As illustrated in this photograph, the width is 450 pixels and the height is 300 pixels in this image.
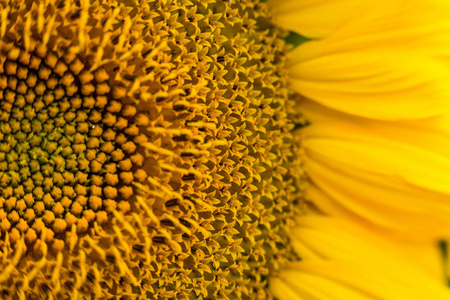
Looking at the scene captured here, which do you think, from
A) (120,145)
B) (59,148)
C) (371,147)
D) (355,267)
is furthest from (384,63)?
(59,148)

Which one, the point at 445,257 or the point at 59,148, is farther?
the point at 445,257

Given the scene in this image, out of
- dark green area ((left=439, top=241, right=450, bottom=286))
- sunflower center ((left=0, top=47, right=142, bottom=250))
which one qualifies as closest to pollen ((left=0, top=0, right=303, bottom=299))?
sunflower center ((left=0, top=47, right=142, bottom=250))

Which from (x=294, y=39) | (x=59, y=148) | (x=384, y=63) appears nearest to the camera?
(x=59, y=148)

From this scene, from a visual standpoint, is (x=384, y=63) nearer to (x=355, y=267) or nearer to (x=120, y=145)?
(x=355, y=267)

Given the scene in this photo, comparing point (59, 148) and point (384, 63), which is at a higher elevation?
point (384, 63)

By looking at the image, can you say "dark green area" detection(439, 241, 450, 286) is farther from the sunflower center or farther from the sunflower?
the sunflower center

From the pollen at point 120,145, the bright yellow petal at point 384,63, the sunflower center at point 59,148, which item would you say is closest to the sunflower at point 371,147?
the bright yellow petal at point 384,63

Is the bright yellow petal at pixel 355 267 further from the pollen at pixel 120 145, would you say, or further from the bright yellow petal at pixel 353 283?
the pollen at pixel 120 145
